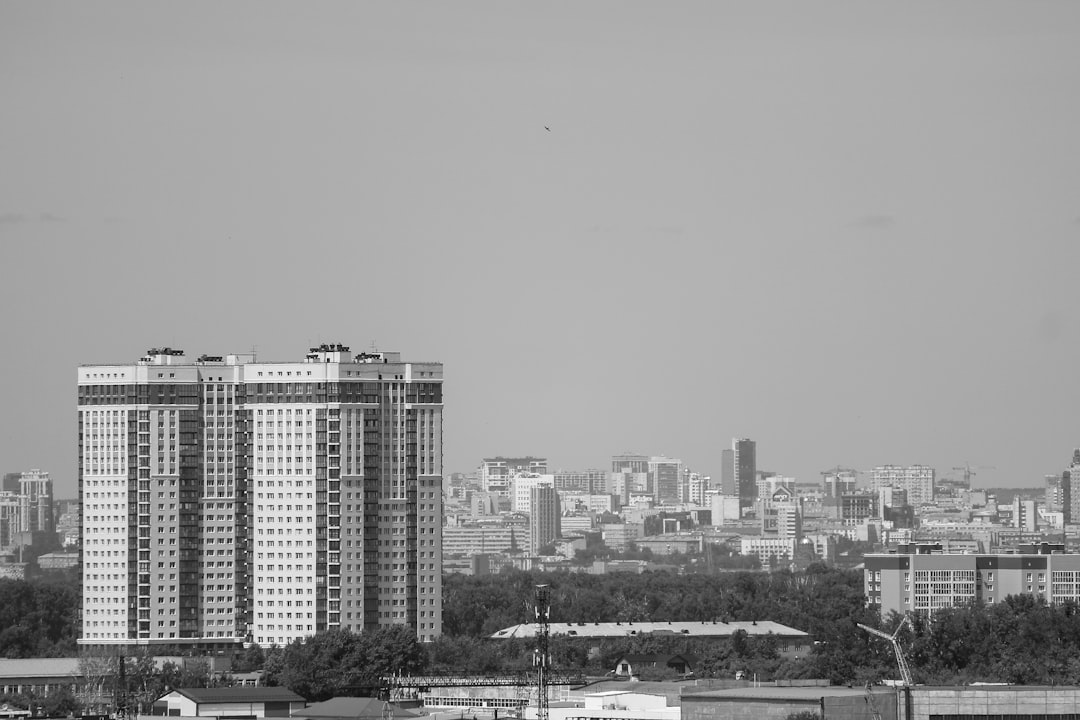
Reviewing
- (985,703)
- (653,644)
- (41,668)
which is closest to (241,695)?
(41,668)

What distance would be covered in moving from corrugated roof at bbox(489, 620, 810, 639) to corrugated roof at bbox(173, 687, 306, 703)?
29.6 meters

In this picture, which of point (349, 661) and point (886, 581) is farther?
point (886, 581)

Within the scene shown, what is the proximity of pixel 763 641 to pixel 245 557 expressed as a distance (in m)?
16.6

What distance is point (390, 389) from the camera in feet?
264

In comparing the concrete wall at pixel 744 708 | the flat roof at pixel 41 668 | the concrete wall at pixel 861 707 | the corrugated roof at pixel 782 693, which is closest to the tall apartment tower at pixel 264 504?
the flat roof at pixel 41 668

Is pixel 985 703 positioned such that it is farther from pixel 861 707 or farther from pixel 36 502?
pixel 36 502

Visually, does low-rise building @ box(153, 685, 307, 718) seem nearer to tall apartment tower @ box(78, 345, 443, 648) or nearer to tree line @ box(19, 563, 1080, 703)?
tree line @ box(19, 563, 1080, 703)

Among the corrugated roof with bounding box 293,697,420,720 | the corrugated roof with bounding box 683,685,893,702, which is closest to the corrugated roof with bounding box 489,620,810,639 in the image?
the corrugated roof with bounding box 293,697,420,720

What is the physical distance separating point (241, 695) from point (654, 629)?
116ft

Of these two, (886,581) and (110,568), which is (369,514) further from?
(886,581)

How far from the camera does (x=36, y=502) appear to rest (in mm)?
190375

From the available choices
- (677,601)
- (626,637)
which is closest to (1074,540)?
(677,601)

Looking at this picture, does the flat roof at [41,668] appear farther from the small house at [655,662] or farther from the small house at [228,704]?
the small house at [655,662]

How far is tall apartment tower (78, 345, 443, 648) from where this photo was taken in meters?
79.3
